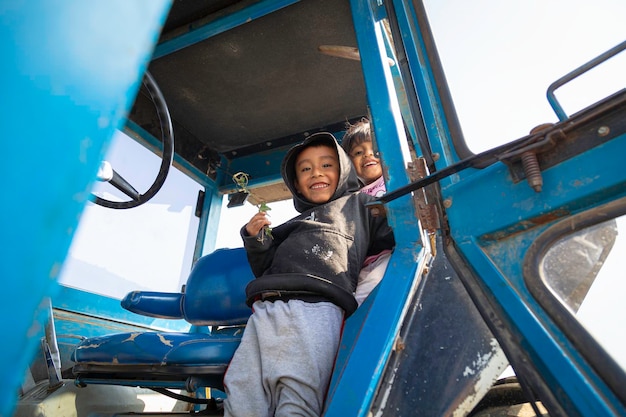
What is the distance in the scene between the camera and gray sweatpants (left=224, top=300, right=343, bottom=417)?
739mm

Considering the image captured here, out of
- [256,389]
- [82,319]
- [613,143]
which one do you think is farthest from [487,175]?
[82,319]

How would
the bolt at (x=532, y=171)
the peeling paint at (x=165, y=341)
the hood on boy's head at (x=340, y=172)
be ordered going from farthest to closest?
the hood on boy's head at (x=340, y=172), the peeling paint at (x=165, y=341), the bolt at (x=532, y=171)

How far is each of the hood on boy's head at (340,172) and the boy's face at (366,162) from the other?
0.88 ft

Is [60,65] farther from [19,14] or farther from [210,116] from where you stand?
[210,116]

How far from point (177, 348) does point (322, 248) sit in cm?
50

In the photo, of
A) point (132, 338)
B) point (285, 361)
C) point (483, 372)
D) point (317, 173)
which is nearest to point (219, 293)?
point (132, 338)

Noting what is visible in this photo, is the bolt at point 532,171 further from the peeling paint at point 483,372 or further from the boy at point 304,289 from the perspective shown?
the boy at point 304,289

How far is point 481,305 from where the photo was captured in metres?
0.66

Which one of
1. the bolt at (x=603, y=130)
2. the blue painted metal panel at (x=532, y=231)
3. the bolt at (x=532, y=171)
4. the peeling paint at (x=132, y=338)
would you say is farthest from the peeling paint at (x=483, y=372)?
the peeling paint at (x=132, y=338)

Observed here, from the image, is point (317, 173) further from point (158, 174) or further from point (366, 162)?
point (158, 174)

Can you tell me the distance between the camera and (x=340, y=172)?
1.26 m

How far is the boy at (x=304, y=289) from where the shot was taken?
0.76m

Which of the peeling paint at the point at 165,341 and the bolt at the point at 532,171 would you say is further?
the peeling paint at the point at 165,341

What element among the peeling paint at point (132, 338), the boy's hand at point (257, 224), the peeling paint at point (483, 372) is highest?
the boy's hand at point (257, 224)
